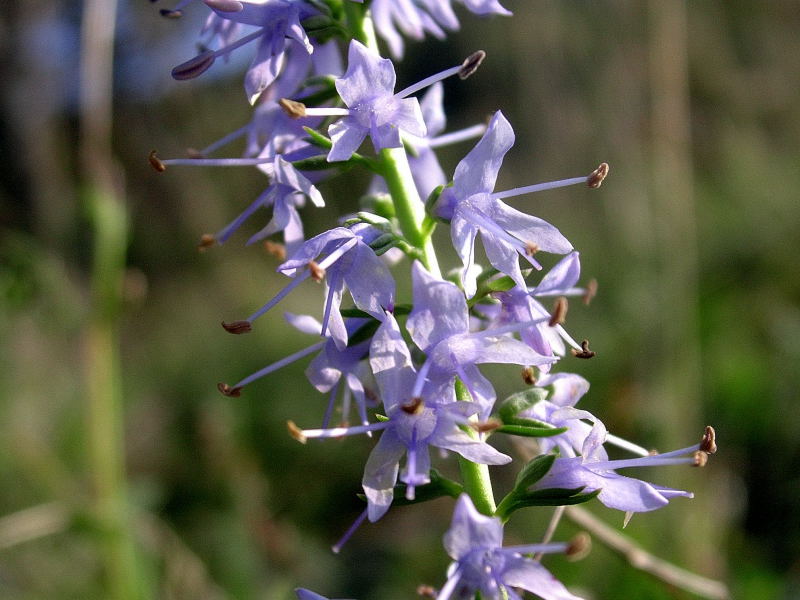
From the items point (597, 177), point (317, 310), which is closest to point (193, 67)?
point (597, 177)

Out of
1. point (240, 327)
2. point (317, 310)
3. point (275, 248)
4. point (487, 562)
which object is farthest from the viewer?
point (317, 310)

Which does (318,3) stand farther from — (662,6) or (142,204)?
(142,204)

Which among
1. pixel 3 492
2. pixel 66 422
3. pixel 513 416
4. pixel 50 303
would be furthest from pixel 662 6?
pixel 66 422

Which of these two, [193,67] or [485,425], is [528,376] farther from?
[193,67]

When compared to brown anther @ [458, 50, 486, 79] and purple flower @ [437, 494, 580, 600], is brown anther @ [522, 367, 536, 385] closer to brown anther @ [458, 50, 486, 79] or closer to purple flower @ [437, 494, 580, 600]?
purple flower @ [437, 494, 580, 600]

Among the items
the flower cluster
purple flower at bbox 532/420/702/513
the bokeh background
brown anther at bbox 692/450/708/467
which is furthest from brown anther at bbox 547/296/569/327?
the bokeh background

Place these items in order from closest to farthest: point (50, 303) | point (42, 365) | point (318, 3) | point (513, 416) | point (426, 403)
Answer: point (426, 403) → point (513, 416) → point (318, 3) → point (50, 303) → point (42, 365)
